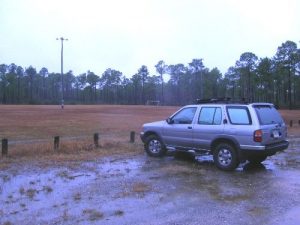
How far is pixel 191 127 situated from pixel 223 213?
5.42 m

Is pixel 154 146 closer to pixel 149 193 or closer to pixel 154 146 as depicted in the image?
pixel 154 146

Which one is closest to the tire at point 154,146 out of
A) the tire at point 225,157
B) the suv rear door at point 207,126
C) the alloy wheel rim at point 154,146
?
the alloy wheel rim at point 154,146

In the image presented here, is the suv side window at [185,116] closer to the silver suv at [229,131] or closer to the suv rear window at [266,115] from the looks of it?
the silver suv at [229,131]

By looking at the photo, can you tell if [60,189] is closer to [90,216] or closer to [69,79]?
[90,216]

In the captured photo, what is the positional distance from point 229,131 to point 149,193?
3.66 m

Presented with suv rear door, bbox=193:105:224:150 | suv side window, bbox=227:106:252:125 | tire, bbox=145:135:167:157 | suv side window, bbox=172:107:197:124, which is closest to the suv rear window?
suv side window, bbox=227:106:252:125

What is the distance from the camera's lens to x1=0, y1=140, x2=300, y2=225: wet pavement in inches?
251

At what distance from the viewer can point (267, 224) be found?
5.98 m

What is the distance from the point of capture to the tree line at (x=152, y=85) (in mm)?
101812

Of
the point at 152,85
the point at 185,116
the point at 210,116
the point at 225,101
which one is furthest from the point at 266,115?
the point at 152,85

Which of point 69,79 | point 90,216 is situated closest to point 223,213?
point 90,216

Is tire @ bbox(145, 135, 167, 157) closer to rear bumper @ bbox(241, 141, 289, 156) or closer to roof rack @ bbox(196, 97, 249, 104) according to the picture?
roof rack @ bbox(196, 97, 249, 104)

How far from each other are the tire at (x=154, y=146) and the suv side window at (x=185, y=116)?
0.94 meters

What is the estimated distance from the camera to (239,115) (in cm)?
1081
